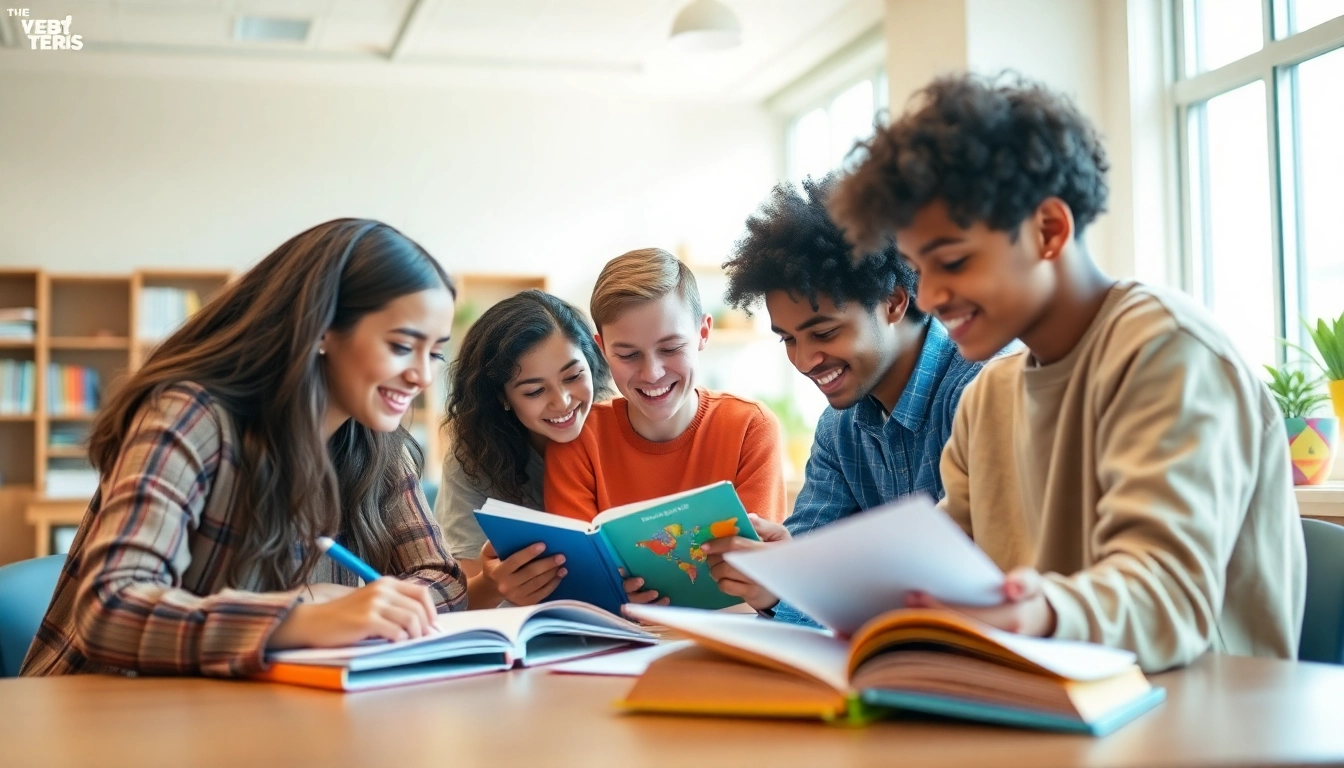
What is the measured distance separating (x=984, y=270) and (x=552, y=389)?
1187mm

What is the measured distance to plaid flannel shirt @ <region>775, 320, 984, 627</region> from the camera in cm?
192

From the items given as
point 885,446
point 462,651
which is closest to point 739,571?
point 885,446

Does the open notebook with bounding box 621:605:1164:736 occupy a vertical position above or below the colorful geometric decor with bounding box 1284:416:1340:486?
below

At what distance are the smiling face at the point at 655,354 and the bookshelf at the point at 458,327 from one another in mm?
4040

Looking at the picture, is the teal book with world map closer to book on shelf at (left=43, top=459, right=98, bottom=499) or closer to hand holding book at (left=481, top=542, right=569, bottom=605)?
hand holding book at (left=481, top=542, right=569, bottom=605)

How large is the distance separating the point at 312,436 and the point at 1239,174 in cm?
331

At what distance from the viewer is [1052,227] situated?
129cm

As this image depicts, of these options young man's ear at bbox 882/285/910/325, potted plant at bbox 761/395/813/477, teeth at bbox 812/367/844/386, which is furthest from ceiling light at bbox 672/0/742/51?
teeth at bbox 812/367/844/386

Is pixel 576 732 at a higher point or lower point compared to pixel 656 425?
lower

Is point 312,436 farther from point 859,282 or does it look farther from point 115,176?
point 115,176

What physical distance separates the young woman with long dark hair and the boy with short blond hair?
52 cm

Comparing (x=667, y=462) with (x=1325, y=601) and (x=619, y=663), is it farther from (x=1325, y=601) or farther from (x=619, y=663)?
(x=1325, y=601)

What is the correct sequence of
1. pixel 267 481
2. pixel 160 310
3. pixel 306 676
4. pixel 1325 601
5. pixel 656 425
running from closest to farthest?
pixel 306 676 → pixel 1325 601 → pixel 267 481 → pixel 656 425 → pixel 160 310

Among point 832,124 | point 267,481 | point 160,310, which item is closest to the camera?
point 267,481
